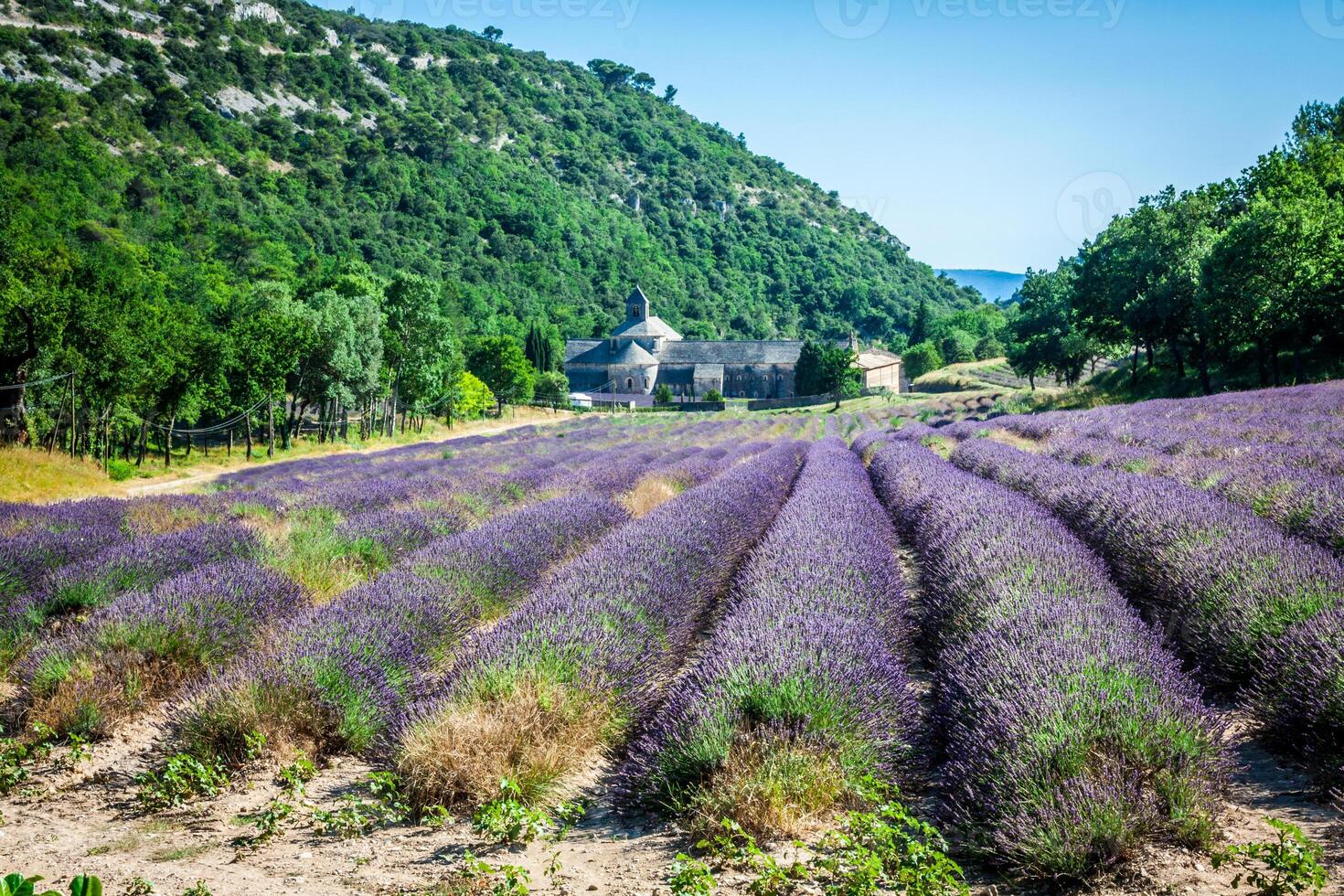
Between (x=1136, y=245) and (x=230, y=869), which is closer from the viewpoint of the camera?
(x=230, y=869)

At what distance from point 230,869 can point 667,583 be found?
2.92 m

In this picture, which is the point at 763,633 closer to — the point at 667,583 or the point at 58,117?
the point at 667,583

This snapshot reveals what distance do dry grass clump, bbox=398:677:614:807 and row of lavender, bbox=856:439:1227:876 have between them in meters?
1.51

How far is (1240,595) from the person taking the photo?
148 inches

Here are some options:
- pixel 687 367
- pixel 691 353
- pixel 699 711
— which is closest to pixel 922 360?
pixel 691 353

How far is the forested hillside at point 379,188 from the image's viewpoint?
45219 mm

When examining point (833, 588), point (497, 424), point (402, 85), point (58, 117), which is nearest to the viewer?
point (833, 588)

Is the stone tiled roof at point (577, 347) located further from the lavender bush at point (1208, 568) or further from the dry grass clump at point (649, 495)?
the lavender bush at point (1208, 568)

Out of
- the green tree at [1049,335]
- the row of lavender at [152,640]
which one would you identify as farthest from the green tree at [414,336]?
the green tree at [1049,335]

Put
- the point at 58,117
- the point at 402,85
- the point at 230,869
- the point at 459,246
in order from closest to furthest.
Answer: the point at 230,869 < the point at 58,117 < the point at 459,246 < the point at 402,85

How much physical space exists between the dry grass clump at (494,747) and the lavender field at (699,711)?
0.05 ft

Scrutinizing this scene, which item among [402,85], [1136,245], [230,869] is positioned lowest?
[230,869]

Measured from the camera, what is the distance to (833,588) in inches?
177

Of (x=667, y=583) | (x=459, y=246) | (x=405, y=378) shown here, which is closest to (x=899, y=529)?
(x=667, y=583)
